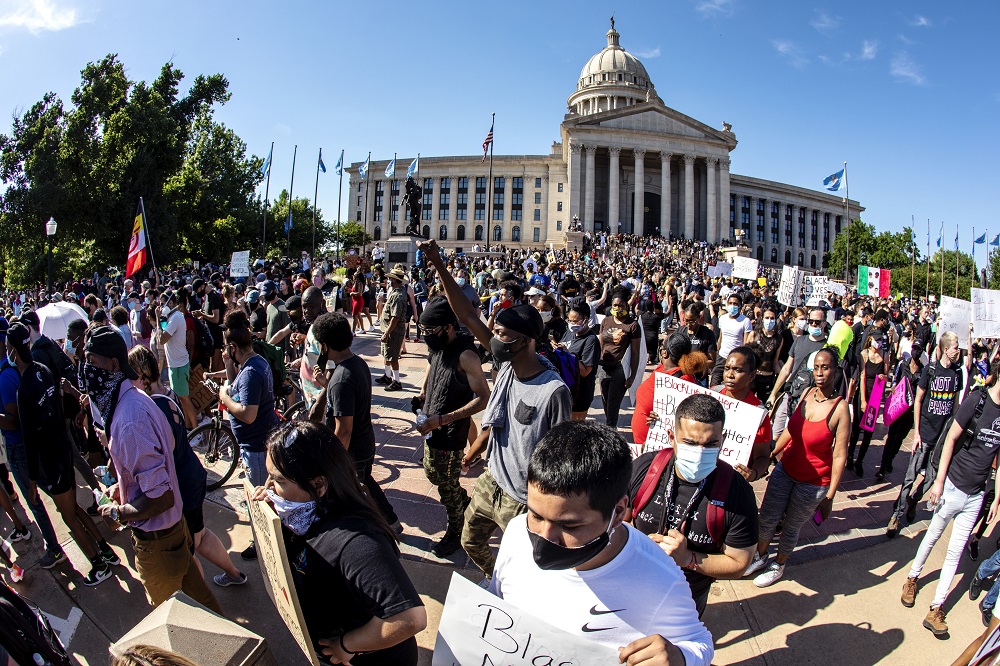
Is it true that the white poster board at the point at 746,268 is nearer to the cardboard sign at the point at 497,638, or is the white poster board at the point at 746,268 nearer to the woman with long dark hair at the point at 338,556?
the woman with long dark hair at the point at 338,556

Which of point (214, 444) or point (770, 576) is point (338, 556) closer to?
point (770, 576)

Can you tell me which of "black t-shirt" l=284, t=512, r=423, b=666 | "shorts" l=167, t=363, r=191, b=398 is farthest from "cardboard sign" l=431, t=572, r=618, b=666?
"shorts" l=167, t=363, r=191, b=398

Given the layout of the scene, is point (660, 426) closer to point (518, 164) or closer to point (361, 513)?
point (361, 513)

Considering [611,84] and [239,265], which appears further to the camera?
[611,84]

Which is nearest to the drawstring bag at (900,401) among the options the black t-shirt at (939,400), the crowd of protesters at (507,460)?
the crowd of protesters at (507,460)

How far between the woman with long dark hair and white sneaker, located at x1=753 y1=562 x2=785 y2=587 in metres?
3.27

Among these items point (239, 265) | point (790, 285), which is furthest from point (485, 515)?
point (239, 265)

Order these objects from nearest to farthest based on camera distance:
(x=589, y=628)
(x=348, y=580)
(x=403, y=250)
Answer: (x=589, y=628)
(x=348, y=580)
(x=403, y=250)

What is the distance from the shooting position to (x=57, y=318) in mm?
7203

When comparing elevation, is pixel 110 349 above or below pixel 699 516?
above

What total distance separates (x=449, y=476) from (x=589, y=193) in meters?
68.1

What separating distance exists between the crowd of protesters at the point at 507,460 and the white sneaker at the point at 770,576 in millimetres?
17

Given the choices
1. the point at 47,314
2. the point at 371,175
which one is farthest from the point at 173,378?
the point at 371,175

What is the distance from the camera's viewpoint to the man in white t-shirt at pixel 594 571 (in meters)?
1.67
